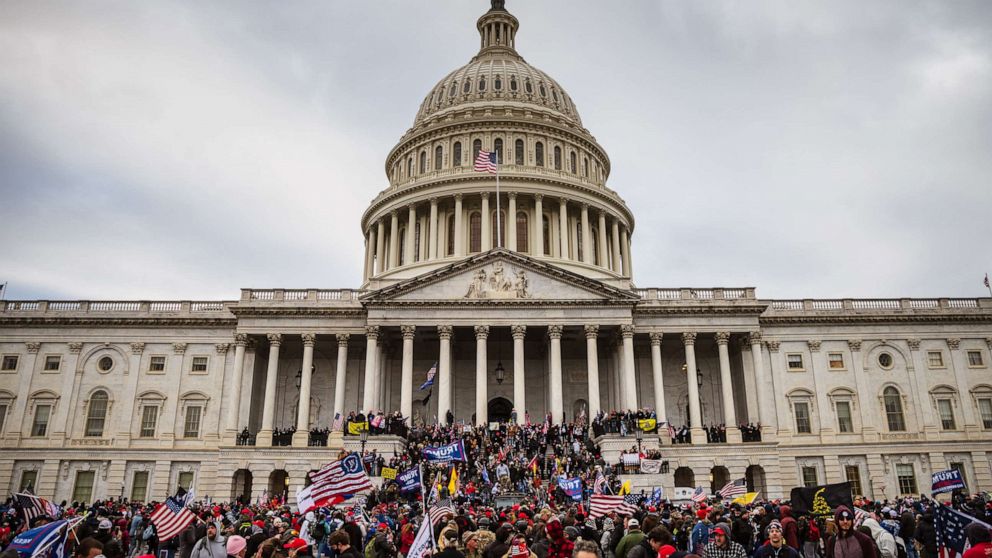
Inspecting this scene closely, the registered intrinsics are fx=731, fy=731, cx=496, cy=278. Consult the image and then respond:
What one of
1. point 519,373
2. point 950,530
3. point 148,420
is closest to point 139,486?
point 148,420

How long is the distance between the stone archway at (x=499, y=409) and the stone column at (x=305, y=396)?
12849mm

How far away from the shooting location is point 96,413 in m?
49.8

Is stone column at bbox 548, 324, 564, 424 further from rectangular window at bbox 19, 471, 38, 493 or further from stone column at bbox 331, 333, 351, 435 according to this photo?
rectangular window at bbox 19, 471, 38, 493

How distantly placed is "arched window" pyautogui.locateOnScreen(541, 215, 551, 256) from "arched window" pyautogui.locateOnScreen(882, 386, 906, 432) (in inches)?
1081

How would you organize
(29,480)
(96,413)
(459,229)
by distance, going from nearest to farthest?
1. (29,480)
2. (96,413)
3. (459,229)

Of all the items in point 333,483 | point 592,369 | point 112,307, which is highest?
point 112,307

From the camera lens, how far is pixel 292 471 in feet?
144

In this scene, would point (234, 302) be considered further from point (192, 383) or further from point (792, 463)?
point (792, 463)

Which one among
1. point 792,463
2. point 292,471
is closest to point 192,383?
point 292,471

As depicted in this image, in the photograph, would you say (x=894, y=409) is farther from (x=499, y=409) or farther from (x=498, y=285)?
(x=498, y=285)

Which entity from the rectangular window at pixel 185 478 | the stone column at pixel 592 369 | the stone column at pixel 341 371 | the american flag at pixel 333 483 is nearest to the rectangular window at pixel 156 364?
the rectangular window at pixel 185 478

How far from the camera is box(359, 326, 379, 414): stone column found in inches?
1778

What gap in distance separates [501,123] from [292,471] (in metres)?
36.9

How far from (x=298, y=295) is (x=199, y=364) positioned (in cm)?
840
